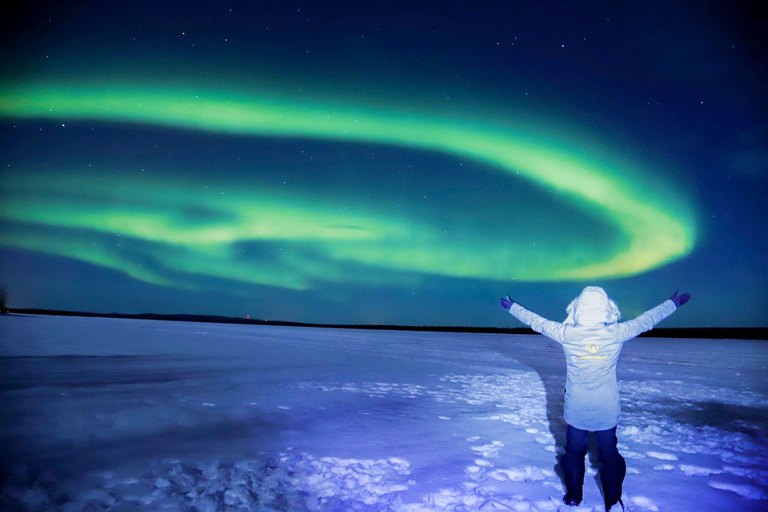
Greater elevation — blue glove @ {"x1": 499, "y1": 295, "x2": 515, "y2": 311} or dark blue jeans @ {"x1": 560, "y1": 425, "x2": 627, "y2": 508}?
blue glove @ {"x1": 499, "y1": 295, "x2": 515, "y2": 311}

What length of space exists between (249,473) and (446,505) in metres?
1.95

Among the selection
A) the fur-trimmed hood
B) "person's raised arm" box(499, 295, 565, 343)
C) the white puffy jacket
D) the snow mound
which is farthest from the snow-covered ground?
the fur-trimmed hood

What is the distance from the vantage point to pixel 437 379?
36.2ft

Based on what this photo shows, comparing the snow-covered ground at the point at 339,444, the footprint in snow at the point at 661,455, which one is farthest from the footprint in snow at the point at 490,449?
the footprint in snow at the point at 661,455

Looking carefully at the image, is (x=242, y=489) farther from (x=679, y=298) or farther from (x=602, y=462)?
(x=679, y=298)

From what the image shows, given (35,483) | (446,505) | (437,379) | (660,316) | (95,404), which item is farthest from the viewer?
(437,379)

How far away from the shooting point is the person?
3.33 m

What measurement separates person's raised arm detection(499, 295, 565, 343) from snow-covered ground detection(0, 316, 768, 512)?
1.46m

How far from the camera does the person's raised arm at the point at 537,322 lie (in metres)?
3.51

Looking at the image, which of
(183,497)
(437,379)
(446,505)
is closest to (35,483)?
(183,497)

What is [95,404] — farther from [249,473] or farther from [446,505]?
[446,505]

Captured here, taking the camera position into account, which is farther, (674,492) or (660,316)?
(674,492)

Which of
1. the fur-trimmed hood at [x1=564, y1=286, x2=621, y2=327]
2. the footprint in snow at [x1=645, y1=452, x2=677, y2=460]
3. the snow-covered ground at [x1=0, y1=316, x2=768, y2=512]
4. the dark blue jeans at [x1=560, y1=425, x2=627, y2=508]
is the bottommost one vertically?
the snow-covered ground at [x1=0, y1=316, x2=768, y2=512]

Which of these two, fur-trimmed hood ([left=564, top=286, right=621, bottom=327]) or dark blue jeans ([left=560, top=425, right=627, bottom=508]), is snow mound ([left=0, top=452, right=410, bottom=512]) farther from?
fur-trimmed hood ([left=564, top=286, right=621, bottom=327])
